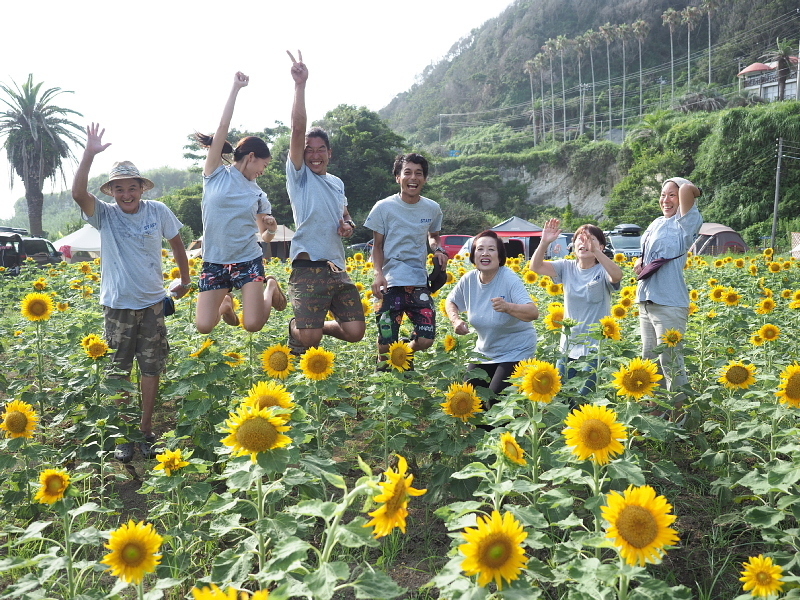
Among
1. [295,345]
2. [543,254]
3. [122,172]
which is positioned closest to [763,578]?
[543,254]

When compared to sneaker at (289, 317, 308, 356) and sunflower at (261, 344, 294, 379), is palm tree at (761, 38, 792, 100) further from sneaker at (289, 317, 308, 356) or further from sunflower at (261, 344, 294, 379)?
sunflower at (261, 344, 294, 379)

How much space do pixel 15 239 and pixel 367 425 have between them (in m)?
16.0

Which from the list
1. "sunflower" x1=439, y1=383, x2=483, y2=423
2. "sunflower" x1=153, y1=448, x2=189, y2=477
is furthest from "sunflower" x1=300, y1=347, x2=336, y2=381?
"sunflower" x1=153, y1=448, x2=189, y2=477

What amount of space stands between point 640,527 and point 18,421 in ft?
8.39

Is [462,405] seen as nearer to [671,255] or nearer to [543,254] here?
[543,254]

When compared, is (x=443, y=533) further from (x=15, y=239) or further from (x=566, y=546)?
(x=15, y=239)

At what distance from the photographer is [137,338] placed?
3898 millimetres

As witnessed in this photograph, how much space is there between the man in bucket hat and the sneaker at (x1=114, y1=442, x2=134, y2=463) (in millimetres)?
223

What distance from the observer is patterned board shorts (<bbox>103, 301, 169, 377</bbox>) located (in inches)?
150

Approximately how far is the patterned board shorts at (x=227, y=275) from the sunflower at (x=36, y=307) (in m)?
0.93

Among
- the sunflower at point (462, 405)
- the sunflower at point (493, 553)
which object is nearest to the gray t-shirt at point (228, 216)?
the sunflower at point (462, 405)

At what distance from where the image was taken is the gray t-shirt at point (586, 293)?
423cm

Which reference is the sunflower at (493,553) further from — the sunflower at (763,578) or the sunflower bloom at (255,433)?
the sunflower at (763,578)

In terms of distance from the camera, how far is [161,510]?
2566mm
